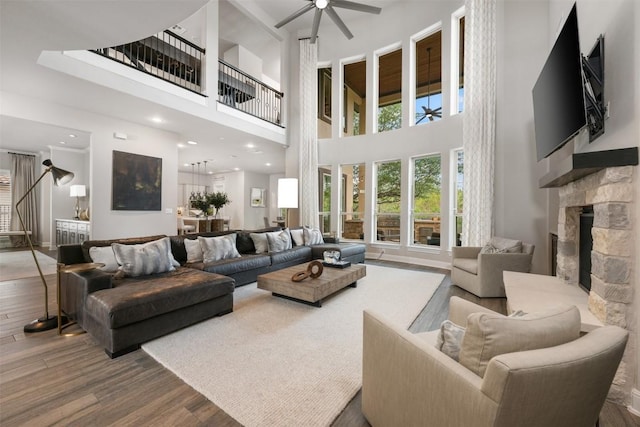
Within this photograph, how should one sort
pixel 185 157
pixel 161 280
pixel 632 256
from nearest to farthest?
pixel 632 256 → pixel 161 280 → pixel 185 157

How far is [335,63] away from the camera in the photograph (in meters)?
7.11

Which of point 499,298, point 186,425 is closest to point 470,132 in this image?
point 499,298

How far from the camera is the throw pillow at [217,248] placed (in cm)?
385

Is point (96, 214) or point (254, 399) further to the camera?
point (96, 214)

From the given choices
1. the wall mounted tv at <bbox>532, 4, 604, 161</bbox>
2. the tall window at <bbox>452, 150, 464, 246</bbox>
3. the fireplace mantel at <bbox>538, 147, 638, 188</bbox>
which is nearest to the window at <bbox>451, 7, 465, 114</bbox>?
the tall window at <bbox>452, 150, 464, 246</bbox>

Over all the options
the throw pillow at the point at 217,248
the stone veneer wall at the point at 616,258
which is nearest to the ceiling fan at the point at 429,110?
the stone veneer wall at the point at 616,258

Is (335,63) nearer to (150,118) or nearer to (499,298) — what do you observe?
(150,118)

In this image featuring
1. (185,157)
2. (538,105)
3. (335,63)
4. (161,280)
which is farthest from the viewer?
(185,157)

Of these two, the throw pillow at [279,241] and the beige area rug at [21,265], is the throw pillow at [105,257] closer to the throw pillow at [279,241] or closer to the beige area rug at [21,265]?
the throw pillow at [279,241]

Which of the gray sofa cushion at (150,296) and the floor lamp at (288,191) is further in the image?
the floor lamp at (288,191)

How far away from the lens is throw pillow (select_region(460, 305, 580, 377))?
962 mm

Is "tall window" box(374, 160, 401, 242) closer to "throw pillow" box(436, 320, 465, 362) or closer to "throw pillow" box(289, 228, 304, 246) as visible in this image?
"throw pillow" box(289, 228, 304, 246)

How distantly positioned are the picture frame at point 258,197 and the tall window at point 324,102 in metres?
4.93

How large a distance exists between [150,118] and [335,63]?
460 centimetres
